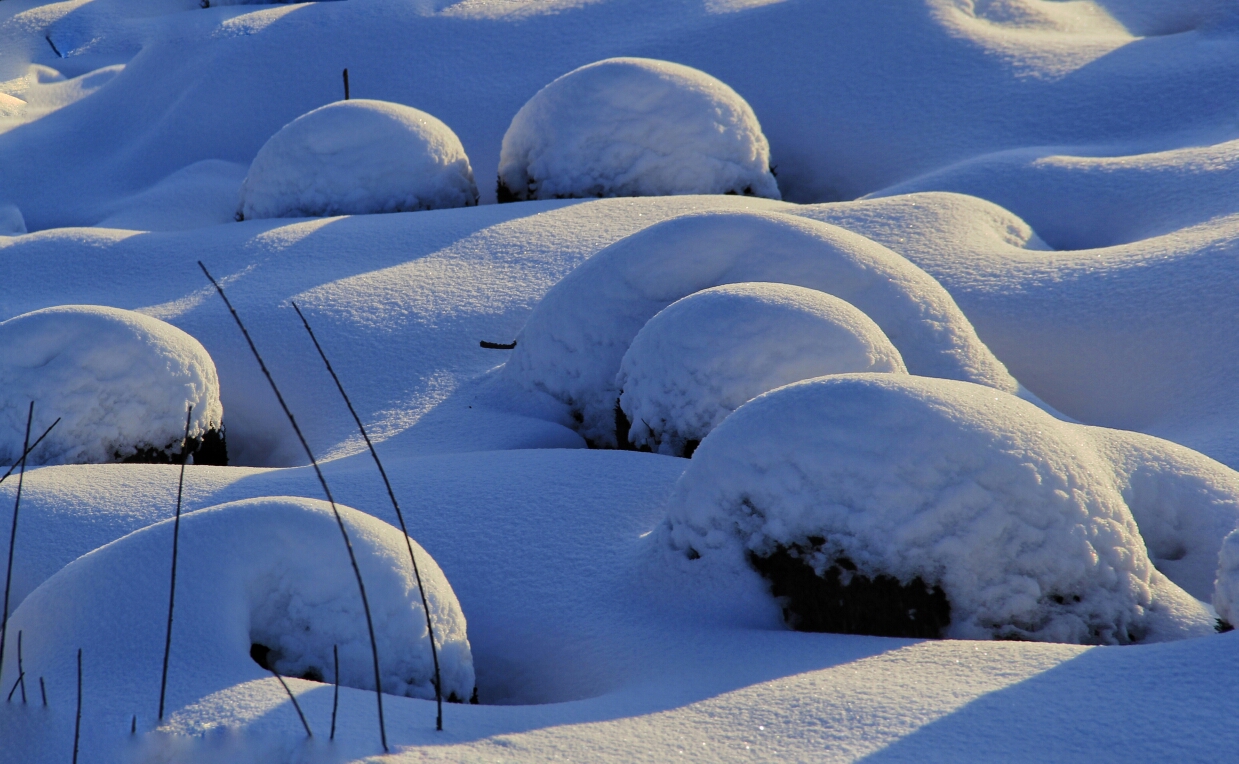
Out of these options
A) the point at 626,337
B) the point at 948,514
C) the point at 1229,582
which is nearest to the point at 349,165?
the point at 626,337

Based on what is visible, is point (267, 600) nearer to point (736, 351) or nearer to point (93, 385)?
point (736, 351)

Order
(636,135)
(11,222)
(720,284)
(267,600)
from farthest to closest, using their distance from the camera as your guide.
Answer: (11,222), (636,135), (720,284), (267,600)

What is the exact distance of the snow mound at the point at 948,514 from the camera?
2.62 meters

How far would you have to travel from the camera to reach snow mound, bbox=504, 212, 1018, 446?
13.9 ft

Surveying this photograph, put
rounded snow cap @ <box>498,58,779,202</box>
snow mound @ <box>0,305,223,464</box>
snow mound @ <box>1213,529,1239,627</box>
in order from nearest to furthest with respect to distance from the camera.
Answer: snow mound @ <box>1213,529,1239,627</box> < snow mound @ <box>0,305,223,464</box> < rounded snow cap @ <box>498,58,779,202</box>

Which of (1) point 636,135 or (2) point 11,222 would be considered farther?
(2) point 11,222

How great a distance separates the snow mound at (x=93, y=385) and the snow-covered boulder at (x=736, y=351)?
6.37 feet

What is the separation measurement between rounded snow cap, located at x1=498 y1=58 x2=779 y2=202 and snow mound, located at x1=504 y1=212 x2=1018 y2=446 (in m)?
2.17

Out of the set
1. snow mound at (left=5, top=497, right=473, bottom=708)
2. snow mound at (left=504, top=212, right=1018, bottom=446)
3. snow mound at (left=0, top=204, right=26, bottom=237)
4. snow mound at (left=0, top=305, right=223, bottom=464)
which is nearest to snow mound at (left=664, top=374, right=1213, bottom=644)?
snow mound at (left=5, top=497, right=473, bottom=708)

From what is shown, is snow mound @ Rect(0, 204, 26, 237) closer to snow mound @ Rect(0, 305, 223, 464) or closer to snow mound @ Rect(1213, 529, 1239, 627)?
snow mound @ Rect(0, 305, 223, 464)

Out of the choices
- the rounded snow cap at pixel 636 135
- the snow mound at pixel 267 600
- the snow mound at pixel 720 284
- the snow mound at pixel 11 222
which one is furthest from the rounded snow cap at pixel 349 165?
the snow mound at pixel 267 600

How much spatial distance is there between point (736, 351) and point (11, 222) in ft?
20.9

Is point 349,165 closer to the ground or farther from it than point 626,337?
farther from it

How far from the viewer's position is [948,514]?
262 cm
